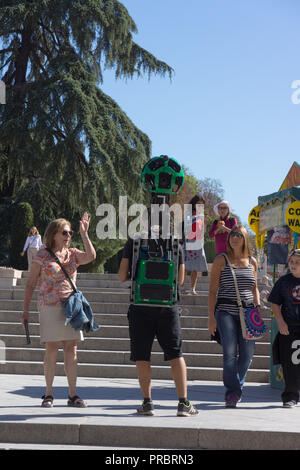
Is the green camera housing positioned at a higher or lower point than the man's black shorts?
higher

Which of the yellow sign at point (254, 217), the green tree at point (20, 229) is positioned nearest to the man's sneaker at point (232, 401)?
the yellow sign at point (254, 217)

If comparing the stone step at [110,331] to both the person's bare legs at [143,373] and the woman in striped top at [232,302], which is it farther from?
the person's bare legs at [143,373]

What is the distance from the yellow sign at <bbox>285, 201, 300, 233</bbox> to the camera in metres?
8.48

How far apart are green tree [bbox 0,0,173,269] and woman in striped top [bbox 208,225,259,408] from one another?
55.0 ft

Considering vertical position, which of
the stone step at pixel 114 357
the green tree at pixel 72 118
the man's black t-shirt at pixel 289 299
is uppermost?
the green tree at pixel 72 118

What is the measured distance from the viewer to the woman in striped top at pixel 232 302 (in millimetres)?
7176

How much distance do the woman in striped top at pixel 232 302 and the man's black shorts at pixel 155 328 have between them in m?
1.08

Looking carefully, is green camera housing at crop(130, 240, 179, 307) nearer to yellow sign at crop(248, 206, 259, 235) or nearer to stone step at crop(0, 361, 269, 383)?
yellow sign at crop(248, 206, 259, 235)

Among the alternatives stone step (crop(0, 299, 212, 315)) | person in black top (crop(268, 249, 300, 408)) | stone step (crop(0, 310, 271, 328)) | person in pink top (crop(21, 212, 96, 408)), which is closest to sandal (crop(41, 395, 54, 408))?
person in pink top (crop(21, 212, 96, 408))

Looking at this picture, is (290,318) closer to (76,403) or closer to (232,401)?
(232,401)

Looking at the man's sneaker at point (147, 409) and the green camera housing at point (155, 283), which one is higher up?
the green camera housing at point (155, 283)

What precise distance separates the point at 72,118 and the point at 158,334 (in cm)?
1922
